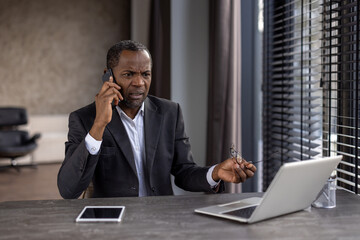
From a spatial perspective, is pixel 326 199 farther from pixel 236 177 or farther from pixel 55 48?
pixel 55 48

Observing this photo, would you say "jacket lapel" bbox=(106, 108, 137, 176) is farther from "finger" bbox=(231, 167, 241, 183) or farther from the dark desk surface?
"finger" bbox=(231, 167, 241, 183)

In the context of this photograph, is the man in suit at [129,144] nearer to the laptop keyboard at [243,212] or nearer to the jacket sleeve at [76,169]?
the jacket sleeve at [76,169]

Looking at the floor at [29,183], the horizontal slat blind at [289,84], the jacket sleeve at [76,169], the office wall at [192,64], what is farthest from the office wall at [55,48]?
the jacket sleeve at [76,169]

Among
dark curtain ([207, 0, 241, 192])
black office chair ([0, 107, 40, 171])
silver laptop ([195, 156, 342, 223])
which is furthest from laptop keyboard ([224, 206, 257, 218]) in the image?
black office chair ([0, 107, 40, 171])

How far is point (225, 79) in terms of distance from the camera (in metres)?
3.38

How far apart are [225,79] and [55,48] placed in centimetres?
570

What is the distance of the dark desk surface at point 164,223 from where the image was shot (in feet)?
4.53

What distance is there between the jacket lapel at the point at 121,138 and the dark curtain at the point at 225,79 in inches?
50.0

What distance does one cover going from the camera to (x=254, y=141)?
12.0 ft

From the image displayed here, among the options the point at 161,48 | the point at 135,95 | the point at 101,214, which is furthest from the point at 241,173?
the point at 161,48

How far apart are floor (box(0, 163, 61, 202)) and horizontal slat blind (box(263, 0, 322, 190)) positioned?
3.12 m

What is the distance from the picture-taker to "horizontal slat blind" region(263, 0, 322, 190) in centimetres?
292

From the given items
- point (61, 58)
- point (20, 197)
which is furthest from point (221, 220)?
point (61, 58)

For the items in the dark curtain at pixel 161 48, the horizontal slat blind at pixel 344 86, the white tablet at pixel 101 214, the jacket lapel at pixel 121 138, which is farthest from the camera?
the dark curtain at pixel 161 48
